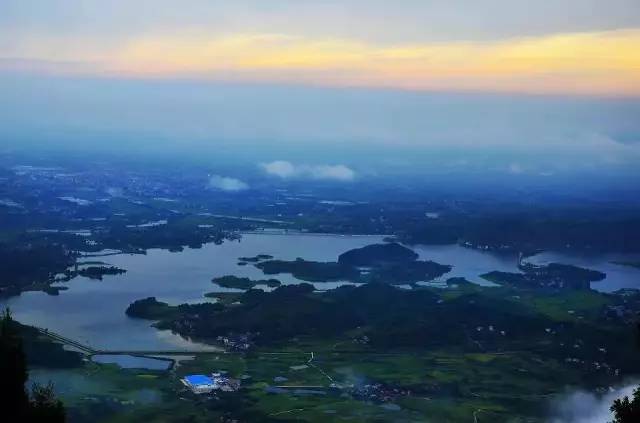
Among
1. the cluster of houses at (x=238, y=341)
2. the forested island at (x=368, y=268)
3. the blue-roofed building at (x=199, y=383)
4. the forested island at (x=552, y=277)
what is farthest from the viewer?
→ the forested island at (x=368, y=268)

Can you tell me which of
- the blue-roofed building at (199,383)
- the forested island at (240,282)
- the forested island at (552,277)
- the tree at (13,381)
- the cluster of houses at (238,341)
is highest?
the tree at (13,381)

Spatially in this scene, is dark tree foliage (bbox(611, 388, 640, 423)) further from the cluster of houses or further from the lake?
the lake

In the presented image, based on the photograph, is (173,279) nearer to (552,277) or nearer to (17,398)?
(552,277)

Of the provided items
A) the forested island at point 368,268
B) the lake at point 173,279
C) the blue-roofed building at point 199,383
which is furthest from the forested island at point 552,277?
the blue-roofed building at point 199,383

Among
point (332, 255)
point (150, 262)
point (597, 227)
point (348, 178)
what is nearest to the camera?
point (150, 262)

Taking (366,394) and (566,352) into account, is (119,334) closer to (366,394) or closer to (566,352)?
(366,394)

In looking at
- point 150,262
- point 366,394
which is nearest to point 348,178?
point 150,262

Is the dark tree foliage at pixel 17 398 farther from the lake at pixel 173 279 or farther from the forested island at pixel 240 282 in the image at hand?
the forested island at pixel 240 282
